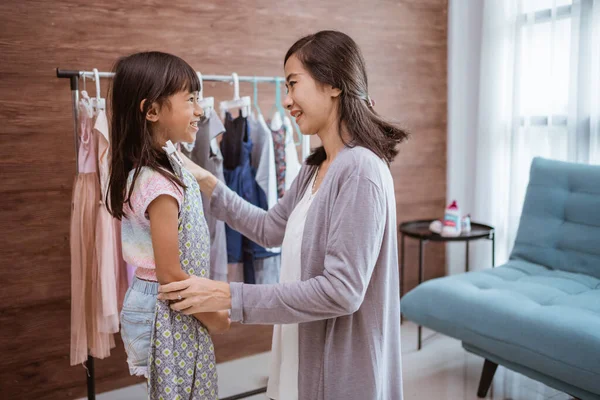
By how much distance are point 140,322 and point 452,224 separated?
2.13 meters

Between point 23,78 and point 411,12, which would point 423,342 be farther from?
point 23,78

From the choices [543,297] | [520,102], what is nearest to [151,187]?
[543,297]

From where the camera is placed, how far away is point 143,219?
4.57ft

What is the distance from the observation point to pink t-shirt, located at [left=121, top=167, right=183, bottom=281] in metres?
1.33

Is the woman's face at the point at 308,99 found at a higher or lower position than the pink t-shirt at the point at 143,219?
higher

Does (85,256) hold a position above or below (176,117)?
below

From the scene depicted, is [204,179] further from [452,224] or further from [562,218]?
[562,218]

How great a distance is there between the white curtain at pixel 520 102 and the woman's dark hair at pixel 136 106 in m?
2.39


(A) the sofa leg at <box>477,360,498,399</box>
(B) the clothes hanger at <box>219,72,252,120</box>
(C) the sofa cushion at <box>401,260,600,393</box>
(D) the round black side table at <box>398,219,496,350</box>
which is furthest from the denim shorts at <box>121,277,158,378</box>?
(D) the round black side table at <box>398,219,496,350</box>

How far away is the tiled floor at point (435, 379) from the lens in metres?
2.56

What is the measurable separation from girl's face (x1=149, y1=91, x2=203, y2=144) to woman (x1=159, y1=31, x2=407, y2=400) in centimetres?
26

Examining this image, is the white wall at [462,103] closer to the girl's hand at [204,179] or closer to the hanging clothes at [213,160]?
the hanging clothes at [213,160]

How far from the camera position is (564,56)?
3088 mm

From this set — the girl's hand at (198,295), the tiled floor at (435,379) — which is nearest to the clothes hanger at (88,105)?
the girl's hand at (198,295)
